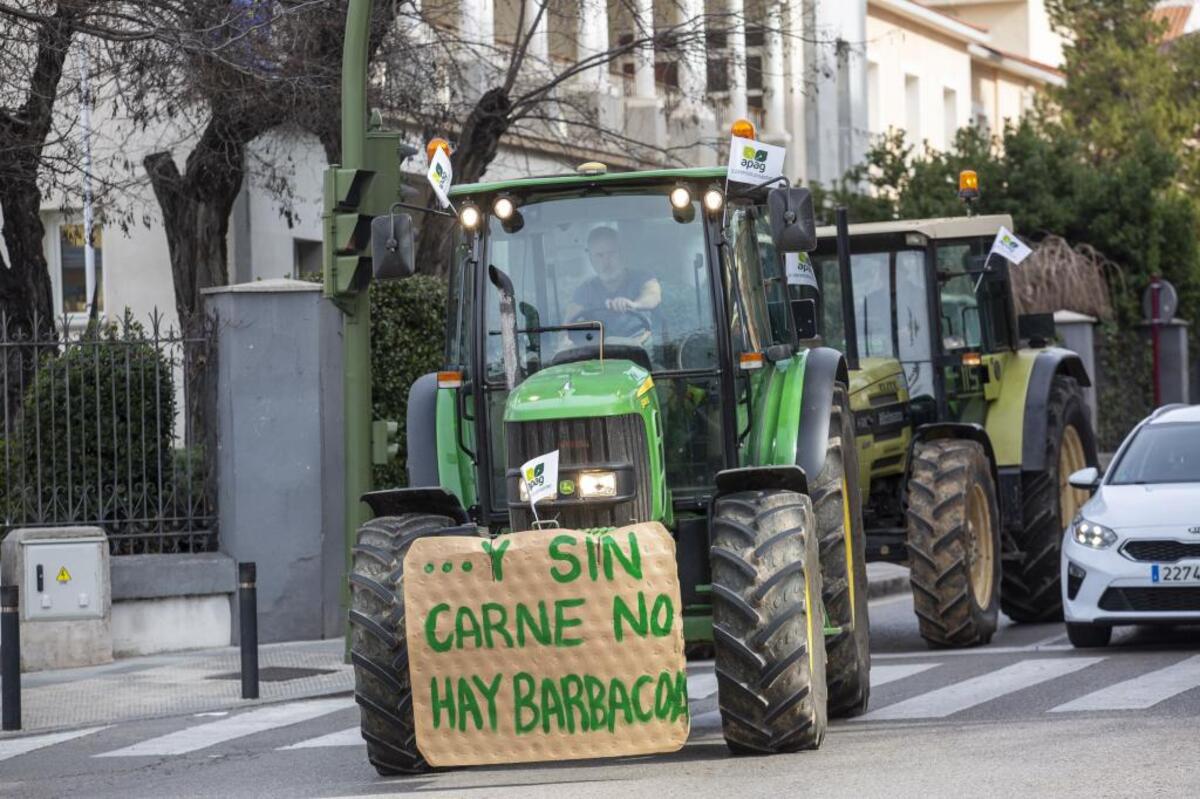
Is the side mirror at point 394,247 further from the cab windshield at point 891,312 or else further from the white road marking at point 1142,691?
the cab windshield at point 891,312

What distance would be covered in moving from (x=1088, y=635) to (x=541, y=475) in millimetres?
5892

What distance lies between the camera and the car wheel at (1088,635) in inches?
559

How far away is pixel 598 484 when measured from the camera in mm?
9594

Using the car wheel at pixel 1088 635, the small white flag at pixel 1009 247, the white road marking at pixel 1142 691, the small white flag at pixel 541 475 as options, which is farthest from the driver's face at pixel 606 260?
the small white flag at pixel 1009 247

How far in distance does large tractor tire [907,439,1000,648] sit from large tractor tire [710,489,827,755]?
4.65 m

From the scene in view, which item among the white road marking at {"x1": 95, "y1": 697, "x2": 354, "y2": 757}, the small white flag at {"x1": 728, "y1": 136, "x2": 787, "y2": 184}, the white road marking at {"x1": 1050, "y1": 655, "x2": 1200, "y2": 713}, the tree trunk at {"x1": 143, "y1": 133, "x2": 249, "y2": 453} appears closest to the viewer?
the small white flag at {"x1": 728, "y1": 136, "x2": 787, "y2": 184}

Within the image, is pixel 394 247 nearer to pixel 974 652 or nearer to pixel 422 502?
pixel 422 502

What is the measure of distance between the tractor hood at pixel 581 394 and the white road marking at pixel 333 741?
2.45 meters

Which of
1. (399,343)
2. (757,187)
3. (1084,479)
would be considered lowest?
(1084,479)

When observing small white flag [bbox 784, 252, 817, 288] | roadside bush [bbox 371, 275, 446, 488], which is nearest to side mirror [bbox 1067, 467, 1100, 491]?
small white flag [bbox 784, 252, 817, 288]

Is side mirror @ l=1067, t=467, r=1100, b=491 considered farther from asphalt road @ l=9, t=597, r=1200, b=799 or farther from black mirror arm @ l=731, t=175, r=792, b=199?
black mirror arm @ l=731, t=175, r=792, b=199

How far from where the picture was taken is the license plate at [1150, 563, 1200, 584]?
44.8 ft

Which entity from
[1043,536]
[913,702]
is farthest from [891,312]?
[913,702]

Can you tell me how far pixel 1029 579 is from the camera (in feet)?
53.2
